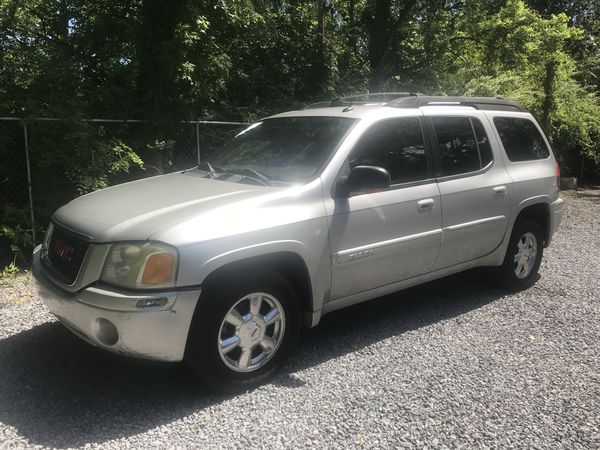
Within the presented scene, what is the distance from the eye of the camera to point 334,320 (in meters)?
4.76

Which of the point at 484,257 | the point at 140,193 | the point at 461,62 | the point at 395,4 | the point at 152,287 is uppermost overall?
the point at 395,4

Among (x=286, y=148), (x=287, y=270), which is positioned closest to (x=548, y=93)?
(x=286, y=148)

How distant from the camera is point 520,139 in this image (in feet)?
18.1

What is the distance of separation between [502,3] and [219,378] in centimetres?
1336

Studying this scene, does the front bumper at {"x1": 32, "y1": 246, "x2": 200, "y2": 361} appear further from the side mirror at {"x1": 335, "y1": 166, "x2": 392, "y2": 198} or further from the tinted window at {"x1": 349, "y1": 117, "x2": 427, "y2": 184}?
the tinted window at {"x1": 349, "y1": 117, "x2": 427, "y2": 184}

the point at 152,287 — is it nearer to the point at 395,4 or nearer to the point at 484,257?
the point at 484,257

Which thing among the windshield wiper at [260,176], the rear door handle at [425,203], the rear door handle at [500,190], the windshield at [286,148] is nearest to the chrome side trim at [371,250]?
the rear door handle at [425,203]

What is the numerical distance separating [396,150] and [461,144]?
35.2 inches

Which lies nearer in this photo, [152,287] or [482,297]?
[152,287]

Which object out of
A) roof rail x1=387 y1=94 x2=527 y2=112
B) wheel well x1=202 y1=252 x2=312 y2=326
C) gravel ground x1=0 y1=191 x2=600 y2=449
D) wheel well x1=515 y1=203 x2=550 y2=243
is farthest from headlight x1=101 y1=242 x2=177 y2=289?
wheel well x1=515 y1=203 x2=550 y2=243

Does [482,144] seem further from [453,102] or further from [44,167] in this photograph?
[44,167]

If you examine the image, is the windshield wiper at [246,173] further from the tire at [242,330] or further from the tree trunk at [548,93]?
the tree trunk at [548,93]

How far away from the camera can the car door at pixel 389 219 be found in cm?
383

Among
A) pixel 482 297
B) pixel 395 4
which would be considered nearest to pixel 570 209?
pixel 395 4
